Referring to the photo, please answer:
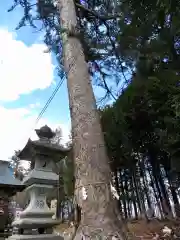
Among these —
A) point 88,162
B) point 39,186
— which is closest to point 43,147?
point 39,186

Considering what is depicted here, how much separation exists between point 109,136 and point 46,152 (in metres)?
→ 3.49

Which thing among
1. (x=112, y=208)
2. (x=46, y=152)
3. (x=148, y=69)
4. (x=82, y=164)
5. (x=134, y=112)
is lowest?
(x=112, y=208)

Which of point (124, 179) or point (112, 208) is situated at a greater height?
point (124, 179)

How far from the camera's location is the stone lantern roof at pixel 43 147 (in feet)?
10.4

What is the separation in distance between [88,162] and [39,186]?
157cm

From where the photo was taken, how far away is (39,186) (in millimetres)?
2949

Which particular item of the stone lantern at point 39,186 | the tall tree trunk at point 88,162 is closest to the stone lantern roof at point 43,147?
the stone lantern at point 39,186

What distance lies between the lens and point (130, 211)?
819cm

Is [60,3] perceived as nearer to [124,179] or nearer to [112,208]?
[112,208]

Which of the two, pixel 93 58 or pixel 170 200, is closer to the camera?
pixel 93 58

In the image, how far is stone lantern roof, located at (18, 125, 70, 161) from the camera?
3.18m

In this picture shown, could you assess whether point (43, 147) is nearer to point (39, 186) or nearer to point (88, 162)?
point (39, 186)

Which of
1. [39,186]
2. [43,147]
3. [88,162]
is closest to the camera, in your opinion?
[88,162]

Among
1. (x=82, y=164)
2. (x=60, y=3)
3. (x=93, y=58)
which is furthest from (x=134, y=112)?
(x=82, y=164)
